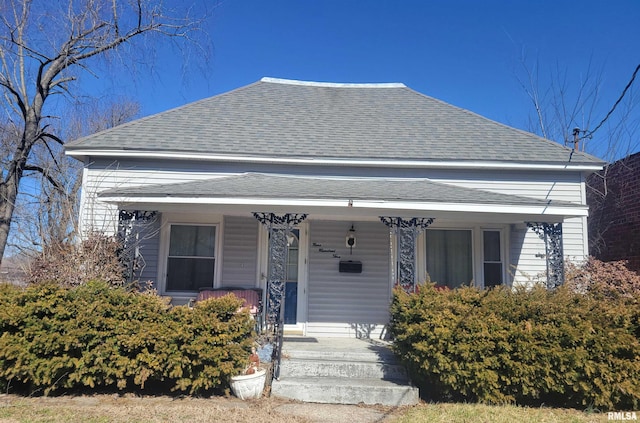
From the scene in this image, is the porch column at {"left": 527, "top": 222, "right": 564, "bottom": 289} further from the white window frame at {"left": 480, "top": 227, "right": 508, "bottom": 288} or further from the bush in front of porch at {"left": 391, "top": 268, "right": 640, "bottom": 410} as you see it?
the bush in front of porch at {"left": 391, "top": 268, "right": 640, "bottom": 410}

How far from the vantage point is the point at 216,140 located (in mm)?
9055

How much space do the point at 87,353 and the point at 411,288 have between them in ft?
15.9

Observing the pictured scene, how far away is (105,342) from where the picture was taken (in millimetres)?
5336

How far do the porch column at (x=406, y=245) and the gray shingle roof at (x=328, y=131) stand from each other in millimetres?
2095

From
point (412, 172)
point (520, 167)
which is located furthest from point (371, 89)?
point (520, 167)

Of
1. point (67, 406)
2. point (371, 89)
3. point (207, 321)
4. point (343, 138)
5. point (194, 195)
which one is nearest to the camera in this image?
point (67, 406)

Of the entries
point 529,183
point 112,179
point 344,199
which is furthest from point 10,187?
point 529,183

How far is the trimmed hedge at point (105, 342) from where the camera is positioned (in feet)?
17.0

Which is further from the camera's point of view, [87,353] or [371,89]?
[371,89]

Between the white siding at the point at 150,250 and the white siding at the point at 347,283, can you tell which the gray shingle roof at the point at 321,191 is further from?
the white siding at the point at 150,250

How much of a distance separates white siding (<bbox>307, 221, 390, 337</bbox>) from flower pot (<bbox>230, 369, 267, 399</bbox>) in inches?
112

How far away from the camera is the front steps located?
5.60 metres

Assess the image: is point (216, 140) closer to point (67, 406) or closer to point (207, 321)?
point (207, 321)

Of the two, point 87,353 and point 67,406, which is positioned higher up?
point 87,353
